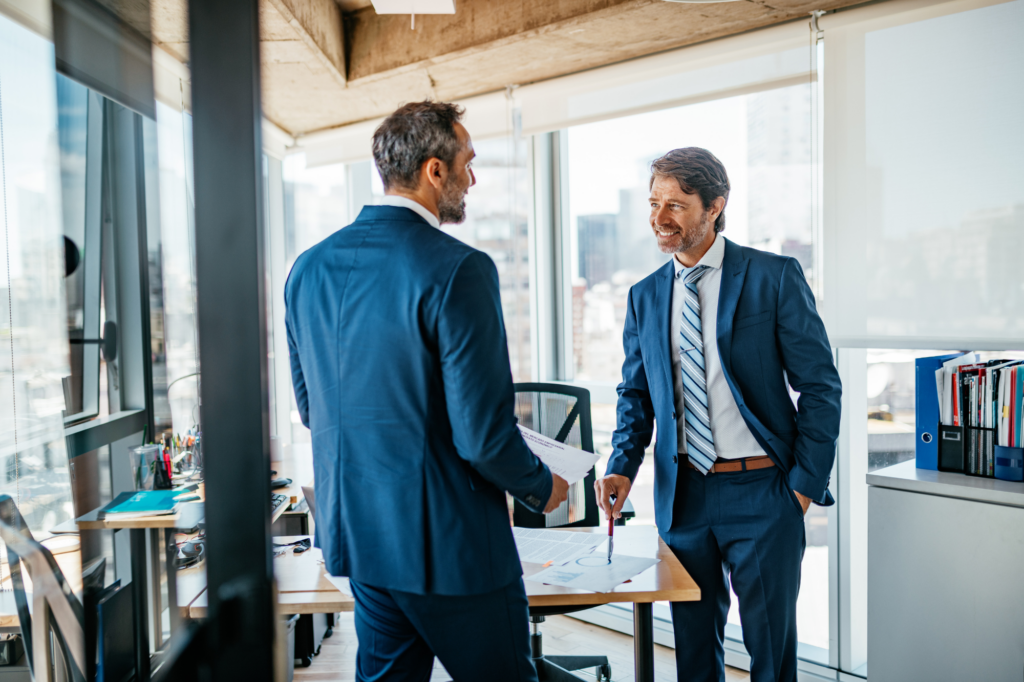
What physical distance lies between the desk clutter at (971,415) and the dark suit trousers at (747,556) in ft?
2.32

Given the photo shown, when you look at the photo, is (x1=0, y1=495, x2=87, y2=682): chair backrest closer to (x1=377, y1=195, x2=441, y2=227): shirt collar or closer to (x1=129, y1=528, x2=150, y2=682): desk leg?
(x1=129, y1=528, x2=150, y2=682): desk leg

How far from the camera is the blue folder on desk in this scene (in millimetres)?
2279

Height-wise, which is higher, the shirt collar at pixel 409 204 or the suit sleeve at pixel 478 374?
the shirt collar at pixel 409 204

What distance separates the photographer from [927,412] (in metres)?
2.29

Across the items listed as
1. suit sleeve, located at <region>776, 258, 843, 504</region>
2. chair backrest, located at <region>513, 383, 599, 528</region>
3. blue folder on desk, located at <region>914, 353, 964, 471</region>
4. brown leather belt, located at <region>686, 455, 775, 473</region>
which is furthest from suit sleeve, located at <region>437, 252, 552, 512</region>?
blue folder on desk, located at <region>914, 353, 964, 471</region>

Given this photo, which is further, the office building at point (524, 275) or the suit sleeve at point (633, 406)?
the suit sleeve at point (633, 406)

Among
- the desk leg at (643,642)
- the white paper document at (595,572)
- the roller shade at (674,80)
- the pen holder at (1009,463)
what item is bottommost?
the desk leg at (643,642)

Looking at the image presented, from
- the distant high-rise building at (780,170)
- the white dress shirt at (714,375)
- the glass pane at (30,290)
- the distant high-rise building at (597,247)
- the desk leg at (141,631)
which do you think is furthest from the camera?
the distant high-rise building at (597,247)

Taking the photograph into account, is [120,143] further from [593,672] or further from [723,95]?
[593,672]

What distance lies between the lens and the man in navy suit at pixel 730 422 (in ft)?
6.25

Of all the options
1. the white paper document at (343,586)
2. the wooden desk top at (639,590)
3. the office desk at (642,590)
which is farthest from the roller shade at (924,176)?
the white paper document at (343,586)

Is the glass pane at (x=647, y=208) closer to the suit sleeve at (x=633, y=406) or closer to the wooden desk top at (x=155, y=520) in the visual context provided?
the suit sleeve at (x=633, y=406)

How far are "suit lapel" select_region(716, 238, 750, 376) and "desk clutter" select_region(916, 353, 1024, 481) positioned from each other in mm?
838

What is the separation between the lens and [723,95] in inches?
113
